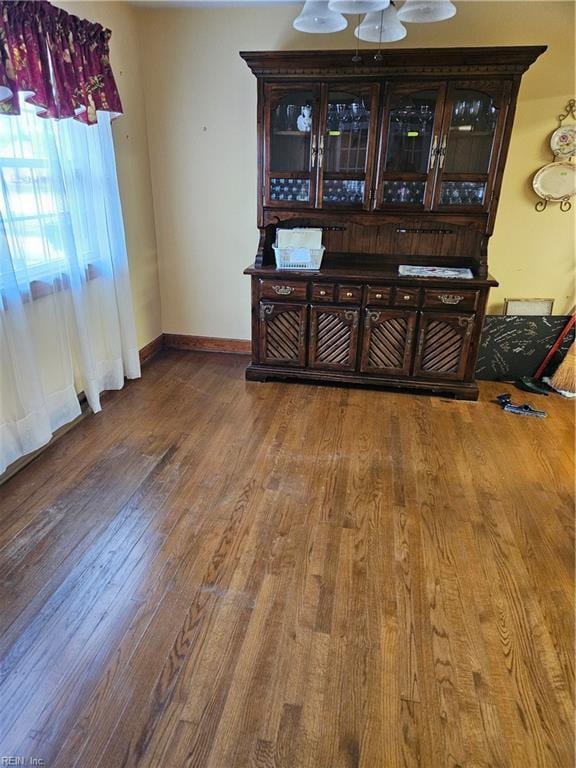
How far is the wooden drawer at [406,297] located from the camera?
3.16 m

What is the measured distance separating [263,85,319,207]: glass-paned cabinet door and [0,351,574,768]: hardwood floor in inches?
62.1

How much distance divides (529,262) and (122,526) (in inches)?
129

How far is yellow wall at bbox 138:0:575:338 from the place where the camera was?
307 cm

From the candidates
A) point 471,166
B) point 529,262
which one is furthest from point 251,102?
point 529,262

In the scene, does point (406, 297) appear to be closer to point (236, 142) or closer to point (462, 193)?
point (462, 193)

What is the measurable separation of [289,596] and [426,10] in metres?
2.63

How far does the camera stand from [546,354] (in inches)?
142

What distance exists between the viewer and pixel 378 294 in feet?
10.5

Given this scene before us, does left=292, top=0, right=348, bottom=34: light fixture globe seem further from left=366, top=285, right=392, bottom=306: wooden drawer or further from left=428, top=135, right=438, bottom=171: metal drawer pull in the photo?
left=366, top=285, right=392, bottom=306: wooden drawer

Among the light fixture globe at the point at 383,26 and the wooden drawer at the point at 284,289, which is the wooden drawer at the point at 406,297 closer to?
the wooden drawer at the point at 284,289

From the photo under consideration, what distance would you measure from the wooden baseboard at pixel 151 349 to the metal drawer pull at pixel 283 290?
133cm

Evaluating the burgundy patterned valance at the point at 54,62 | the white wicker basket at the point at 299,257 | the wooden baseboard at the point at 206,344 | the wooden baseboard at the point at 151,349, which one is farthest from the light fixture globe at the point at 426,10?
the wooden baseboard at the point at 151,349

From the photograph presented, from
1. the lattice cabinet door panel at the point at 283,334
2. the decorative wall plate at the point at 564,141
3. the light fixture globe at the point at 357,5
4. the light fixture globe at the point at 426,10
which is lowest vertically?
the lattice cabinet door panel at the point at 283,334

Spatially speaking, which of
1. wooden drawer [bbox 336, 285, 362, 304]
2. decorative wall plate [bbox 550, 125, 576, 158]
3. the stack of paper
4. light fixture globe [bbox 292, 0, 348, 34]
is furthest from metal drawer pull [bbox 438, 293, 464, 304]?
light fixture globe [bbox 292, 0, 348, 34]
